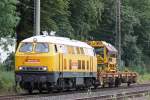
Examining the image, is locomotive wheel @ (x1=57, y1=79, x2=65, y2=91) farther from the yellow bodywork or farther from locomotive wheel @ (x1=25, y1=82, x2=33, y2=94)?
locomotive wheel @ (x1=25, y1=82, x2=33, y2=94)

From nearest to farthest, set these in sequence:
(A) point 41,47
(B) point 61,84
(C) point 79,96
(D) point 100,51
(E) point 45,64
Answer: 1. (C) point 79,96
2. (E) point 45,64
3. (A) point 41,47
4. (B) point 61,84
5. (D) point 100,51

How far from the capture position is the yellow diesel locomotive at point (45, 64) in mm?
29797

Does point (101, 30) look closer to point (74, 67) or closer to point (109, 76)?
point (109, 76)

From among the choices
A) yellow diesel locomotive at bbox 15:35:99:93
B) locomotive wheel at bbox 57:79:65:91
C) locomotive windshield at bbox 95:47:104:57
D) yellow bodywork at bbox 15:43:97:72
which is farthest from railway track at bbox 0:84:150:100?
locomotive windshield at bbox 95:47:104:57

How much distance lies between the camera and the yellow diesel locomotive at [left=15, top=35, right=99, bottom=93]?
29797 millimetres

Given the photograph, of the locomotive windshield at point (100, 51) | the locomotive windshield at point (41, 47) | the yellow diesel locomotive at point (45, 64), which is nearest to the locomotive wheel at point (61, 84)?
the yellow diesel locomotive at point (45, 64)

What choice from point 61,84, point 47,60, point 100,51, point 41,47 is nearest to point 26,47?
point 41,47

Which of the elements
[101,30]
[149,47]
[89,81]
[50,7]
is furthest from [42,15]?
[149,47]

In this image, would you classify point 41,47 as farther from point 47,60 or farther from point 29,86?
point 29,86

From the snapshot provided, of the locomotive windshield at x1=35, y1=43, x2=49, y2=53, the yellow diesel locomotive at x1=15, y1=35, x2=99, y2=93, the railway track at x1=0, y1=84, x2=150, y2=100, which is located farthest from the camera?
the locomotive windshield at x1=35, y1=43, x2=49, y2=53

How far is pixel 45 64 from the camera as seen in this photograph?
29844mm

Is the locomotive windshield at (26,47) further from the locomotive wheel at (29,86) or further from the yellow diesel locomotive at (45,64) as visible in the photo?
the locomotive wheel at (29,86)

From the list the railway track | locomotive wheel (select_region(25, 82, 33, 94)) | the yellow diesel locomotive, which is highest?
the yellow diesel locomotive

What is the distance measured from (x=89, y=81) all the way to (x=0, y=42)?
6373 mm
